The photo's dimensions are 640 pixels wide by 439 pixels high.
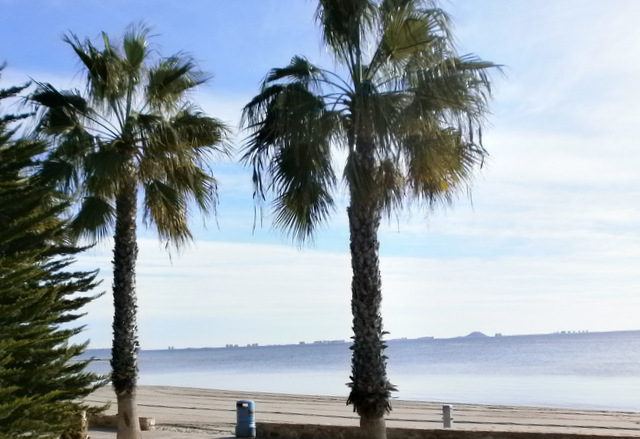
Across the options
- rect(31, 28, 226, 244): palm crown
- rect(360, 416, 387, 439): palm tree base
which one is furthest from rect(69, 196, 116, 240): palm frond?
rect(360, 416, 387, 439): palm tree base

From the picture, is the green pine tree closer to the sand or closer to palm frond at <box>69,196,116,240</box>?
palm frond at <box>69,196,116,240</box>

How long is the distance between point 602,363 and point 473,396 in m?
34.7

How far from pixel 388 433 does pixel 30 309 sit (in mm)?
6440

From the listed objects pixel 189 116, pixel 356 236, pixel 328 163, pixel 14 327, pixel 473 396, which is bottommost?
pixel 473 396

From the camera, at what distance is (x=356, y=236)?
448 inches

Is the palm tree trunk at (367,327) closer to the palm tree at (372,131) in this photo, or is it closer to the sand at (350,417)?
the palm tree at (372,131)

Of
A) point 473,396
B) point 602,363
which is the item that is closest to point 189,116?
point 473,396

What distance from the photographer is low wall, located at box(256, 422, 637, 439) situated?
1262cm

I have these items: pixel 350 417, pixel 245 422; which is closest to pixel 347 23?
pixel 245 422

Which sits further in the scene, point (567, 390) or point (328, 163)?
point (567, 390)

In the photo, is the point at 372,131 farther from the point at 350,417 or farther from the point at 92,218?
the point at 350,417

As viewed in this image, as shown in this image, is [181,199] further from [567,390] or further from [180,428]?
[567,390]

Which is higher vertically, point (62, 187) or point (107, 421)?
point (62, 187)

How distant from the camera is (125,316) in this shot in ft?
45.1
